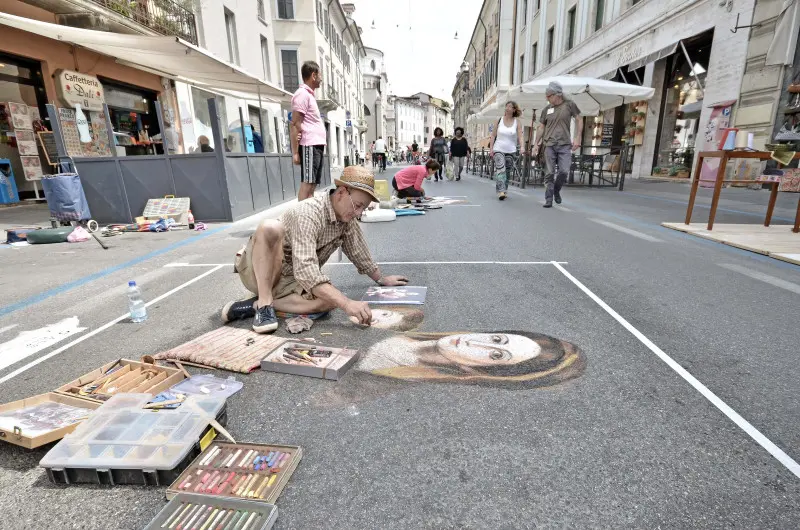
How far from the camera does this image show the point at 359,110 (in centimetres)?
5044

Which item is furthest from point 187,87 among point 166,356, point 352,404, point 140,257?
point 352,404

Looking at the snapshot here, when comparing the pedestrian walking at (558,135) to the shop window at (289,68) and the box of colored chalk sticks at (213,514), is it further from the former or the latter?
the shop window at (289,68)

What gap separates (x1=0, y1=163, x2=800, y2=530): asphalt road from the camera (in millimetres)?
1330

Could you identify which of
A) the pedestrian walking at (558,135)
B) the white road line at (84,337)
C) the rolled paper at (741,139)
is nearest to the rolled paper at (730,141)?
the rolled paper at (741,139)

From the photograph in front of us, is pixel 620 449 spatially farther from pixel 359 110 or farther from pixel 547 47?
pixel 359 110

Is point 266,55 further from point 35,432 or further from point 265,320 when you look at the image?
point 35,432

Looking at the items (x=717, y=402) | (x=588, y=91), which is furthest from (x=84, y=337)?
(x=588, y=91)

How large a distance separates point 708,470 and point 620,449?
0.89ft

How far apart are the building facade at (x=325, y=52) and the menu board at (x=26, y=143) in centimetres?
1458

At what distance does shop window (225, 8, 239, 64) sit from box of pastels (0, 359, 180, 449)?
16850 mm

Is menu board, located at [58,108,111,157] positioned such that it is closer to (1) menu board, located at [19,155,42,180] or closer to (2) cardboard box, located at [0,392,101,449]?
(1) menu board, located at [19,155,42,180]

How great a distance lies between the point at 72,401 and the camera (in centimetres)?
178

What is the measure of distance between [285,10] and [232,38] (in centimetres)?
1122

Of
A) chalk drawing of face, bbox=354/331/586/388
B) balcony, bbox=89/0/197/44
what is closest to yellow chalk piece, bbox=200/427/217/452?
chalk drawing of face, bbox=354/331/586/388
